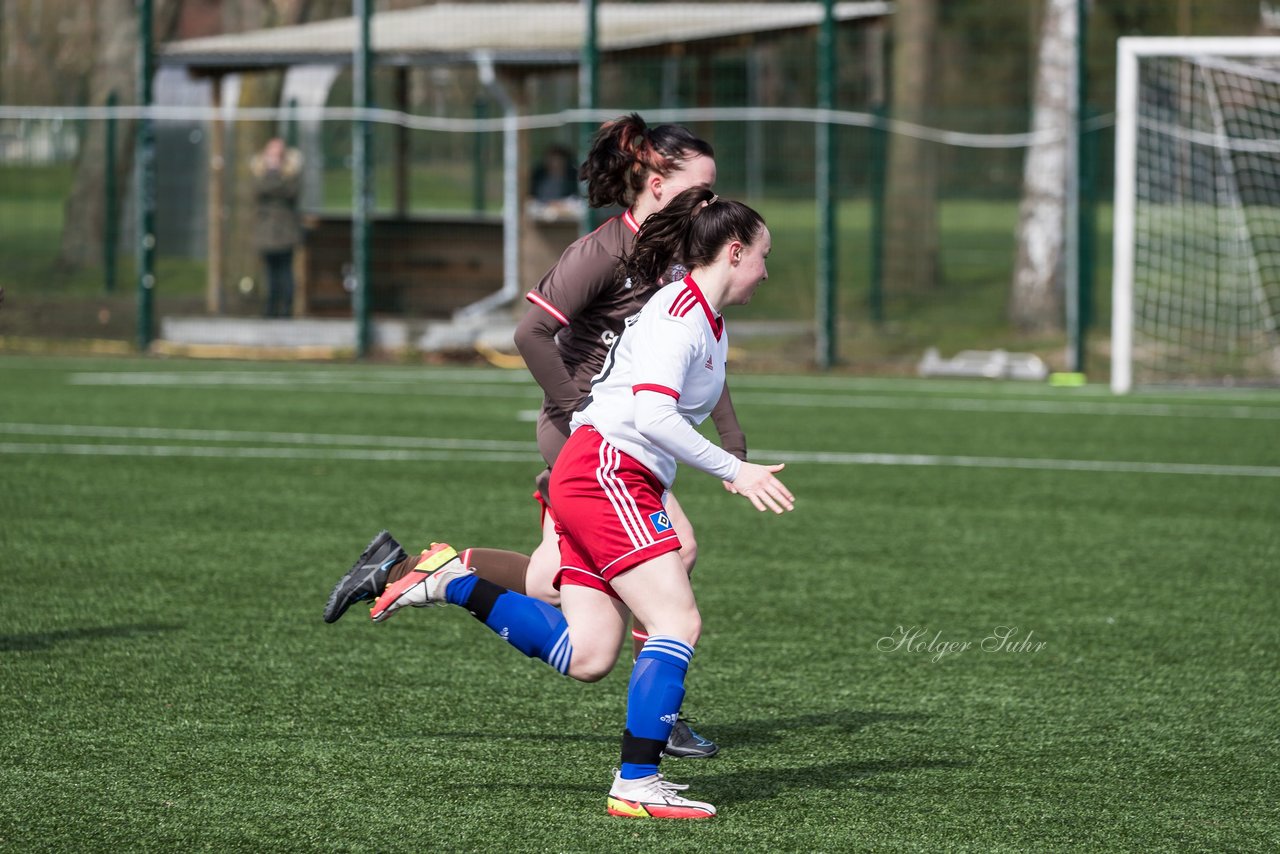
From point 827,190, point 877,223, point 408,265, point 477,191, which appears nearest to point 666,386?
point 827,190

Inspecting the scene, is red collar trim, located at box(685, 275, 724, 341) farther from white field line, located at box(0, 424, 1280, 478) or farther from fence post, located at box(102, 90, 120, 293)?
fence post, located at box(102, 90, 120, 293)

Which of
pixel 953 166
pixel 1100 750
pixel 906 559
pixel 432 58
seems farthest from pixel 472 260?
pixel 953 166

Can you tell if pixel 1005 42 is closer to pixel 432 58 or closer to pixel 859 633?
pixel 432 58

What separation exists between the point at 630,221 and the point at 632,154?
0.65 ft

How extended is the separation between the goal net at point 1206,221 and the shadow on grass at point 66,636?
464 inches

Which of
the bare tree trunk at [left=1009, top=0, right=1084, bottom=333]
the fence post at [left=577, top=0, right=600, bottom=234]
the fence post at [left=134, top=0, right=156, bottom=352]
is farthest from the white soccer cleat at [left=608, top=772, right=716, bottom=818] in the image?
the bare tree trunk at [left=1009, top=0, right=1084, bottom=333]

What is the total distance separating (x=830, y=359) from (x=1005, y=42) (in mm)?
21847

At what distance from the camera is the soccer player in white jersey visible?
14.9 ft

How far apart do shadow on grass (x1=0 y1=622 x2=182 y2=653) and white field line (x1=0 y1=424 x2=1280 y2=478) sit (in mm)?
4972

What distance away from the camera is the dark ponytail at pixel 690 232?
184 inches

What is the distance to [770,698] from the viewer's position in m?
5.89

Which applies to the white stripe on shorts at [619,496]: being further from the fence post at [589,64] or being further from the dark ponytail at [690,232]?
the fence post at [589,64]

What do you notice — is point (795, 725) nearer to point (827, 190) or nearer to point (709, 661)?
point (709, 661)

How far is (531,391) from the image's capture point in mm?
16484
